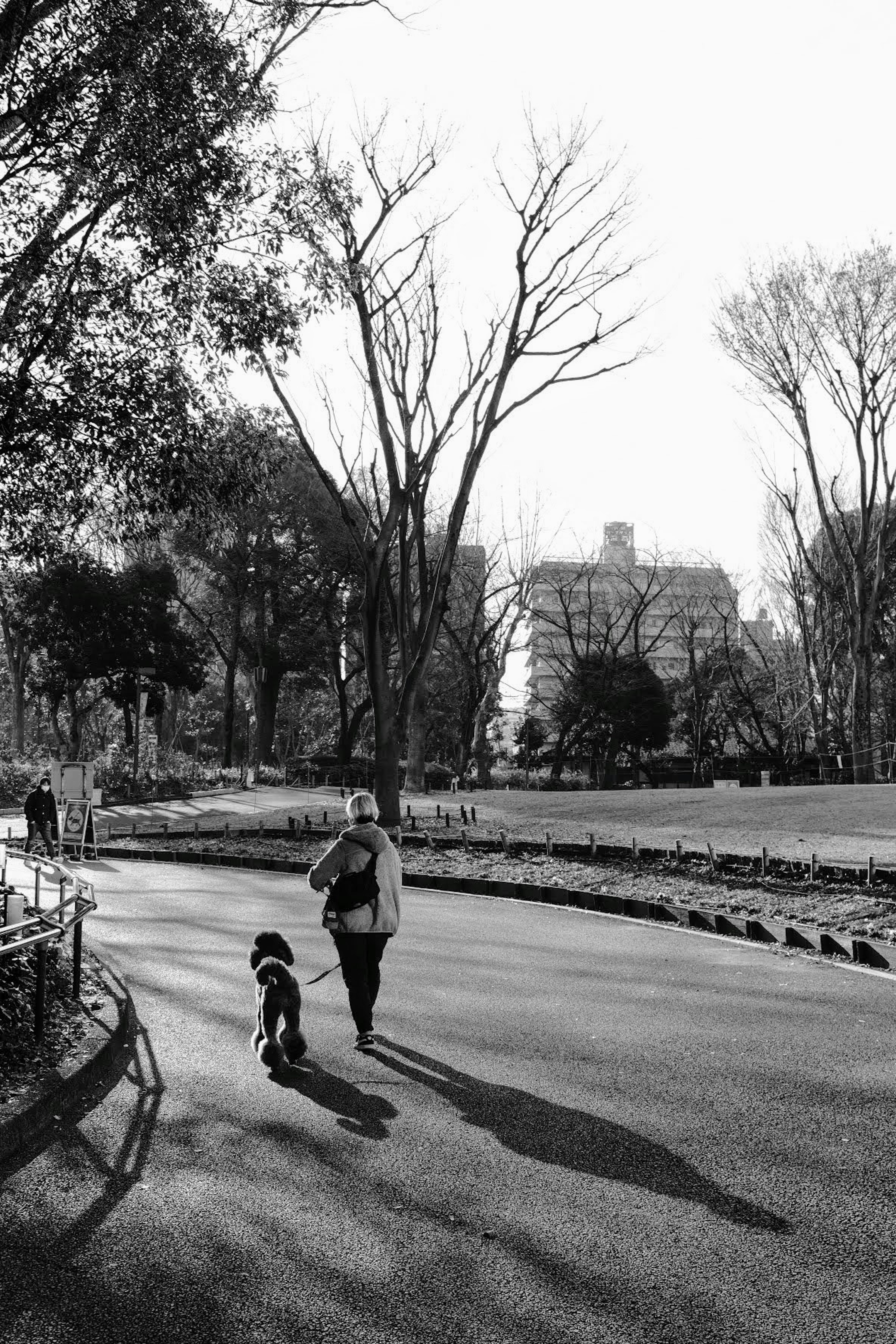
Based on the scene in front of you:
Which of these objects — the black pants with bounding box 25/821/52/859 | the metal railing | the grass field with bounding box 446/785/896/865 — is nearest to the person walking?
the metal railing

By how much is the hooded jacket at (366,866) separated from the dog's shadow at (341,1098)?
90 centimetres

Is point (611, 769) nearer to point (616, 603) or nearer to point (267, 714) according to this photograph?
point (616, 603)

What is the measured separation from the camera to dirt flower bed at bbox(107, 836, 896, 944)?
1163 cm

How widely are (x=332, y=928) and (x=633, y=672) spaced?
3960 centimetres

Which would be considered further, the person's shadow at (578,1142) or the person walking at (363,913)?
the person walking at (363,913)

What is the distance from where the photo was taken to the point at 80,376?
9.81 m

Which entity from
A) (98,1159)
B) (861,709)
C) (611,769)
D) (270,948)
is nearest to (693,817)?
(861,709)

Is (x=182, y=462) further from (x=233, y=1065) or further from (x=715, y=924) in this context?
(x=715, y=924)

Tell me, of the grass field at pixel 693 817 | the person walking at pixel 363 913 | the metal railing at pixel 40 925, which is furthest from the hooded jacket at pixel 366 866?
the grass field at pixel 693 817

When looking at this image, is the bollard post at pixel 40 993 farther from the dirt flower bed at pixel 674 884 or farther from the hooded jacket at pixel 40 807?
the hooded jacket at pixel 40 807

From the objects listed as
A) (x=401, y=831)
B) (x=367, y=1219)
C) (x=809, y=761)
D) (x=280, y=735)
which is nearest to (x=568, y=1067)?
(x=367, y=1219)

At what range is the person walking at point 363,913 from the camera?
23.4ft

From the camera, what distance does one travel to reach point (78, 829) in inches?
856

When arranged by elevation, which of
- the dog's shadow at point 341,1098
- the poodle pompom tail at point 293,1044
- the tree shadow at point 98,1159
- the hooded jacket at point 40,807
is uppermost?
the hooded jacket at point 40,807
